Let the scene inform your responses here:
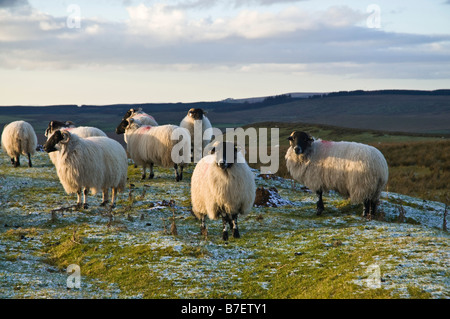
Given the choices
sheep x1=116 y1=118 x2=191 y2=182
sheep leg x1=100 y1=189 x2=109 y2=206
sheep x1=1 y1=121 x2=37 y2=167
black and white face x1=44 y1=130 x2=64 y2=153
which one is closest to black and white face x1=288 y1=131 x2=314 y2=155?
sheep x1=116 y1=118 x2=191 y2=182

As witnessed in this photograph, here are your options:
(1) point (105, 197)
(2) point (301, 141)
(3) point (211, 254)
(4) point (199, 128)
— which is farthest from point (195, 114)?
(3) point (211, 254)

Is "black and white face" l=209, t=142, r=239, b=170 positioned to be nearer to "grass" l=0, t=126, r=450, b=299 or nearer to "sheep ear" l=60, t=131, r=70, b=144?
"grass" l=0, t=126, r=450, b=299

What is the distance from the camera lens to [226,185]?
1256 centimetres

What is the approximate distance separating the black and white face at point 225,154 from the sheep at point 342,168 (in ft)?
14.9

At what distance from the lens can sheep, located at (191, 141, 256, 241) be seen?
12359 millimetres

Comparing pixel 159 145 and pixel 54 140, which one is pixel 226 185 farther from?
pixel 159 145

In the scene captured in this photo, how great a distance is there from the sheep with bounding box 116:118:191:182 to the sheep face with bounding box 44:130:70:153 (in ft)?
19.4

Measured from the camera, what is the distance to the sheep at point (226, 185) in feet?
40.5

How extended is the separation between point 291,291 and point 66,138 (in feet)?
33.7

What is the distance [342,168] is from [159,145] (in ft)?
29.7

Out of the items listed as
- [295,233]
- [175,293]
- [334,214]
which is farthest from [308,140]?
[175,293]

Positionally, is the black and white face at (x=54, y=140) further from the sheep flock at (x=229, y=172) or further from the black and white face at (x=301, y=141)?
the black and white face at (x=301, y=141)

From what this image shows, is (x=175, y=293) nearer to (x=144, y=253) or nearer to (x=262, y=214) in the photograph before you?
(x=144, y=253)

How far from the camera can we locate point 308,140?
55.0 feet
